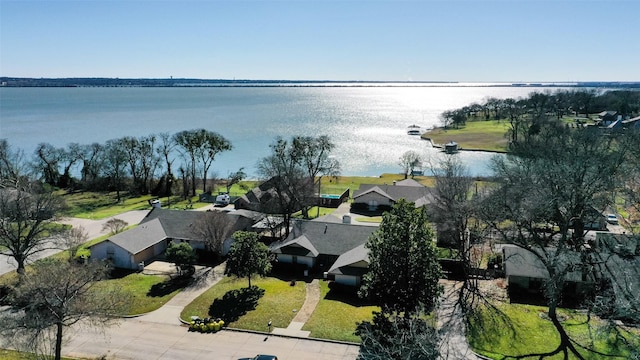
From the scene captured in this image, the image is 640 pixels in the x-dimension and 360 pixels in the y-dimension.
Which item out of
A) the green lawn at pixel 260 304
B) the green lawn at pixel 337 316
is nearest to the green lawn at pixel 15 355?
the green lawn at pixel 260 304

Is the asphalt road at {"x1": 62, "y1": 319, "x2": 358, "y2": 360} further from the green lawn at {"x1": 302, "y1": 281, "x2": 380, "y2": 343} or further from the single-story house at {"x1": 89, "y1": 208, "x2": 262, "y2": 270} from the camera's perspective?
the single-story house at {"x1": 89, "y1": 208, "x2": 262, "y2": 270}

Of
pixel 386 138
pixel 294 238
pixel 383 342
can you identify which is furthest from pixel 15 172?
pixel 386 138

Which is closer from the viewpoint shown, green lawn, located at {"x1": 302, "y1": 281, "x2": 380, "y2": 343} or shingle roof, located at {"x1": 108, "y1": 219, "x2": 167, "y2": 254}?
green lawn, located at {"x1": 302, "y1": 281, "x2": 380, "y2": 343}

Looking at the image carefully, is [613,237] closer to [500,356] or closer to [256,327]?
[500,356]

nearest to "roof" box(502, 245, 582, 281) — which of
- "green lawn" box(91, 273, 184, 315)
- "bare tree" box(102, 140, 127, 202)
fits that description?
"green lawn" box(91, 273, 184, 315)

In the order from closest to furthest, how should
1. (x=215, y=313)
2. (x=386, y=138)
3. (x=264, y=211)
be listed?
(x=215, y=313)
(x=264, y=211)
(x=386, y=138)

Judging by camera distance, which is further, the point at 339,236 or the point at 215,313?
the point at 339,236

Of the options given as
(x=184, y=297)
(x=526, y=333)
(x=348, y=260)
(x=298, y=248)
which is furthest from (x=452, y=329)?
(x=184, y=297)
